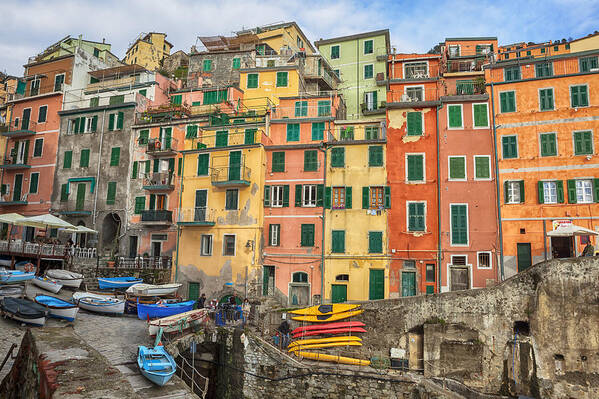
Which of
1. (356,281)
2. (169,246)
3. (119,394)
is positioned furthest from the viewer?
(169,246)

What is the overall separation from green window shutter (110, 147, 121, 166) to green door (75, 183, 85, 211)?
351 cm

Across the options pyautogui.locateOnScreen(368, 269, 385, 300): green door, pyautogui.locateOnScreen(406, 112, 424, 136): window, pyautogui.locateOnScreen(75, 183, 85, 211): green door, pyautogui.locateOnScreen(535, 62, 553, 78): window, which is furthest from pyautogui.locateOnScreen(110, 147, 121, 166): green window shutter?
pyautogui.locateOnScreen(535, 62, 553, 78): window

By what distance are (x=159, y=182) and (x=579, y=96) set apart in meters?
29.4

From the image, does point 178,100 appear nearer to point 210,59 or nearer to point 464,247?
point 210,59

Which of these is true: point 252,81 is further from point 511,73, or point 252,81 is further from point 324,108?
point 511,73

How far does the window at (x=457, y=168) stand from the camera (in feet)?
90.4

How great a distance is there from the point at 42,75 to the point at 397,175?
3554 centimetres

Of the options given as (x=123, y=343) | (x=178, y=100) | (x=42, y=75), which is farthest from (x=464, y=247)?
(x=42, y=75)

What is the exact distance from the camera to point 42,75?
1676 inches

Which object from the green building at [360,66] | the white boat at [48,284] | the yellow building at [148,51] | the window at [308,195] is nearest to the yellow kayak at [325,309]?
the window at [308,195]

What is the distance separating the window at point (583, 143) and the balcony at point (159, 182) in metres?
27.4

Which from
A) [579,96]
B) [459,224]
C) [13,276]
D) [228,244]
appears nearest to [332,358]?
[459,224]

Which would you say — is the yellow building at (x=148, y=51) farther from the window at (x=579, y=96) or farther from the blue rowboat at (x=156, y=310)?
the window at (x=579, y=96)

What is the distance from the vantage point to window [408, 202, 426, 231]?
90.9 feet
